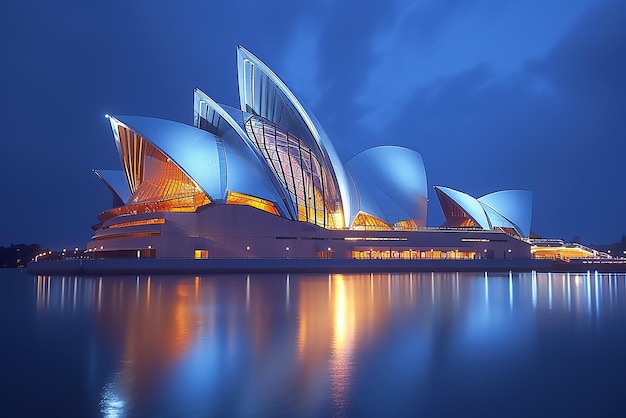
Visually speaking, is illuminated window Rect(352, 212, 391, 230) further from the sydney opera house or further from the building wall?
the building wall

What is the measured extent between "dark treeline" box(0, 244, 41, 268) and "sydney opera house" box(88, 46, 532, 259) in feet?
168

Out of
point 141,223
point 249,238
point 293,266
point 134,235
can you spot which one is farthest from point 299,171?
point 134,235

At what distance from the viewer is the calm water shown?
5.14 metres

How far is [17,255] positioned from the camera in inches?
3477

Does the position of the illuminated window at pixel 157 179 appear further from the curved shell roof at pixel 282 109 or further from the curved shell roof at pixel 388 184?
the curved shell roof at pixel 388 184

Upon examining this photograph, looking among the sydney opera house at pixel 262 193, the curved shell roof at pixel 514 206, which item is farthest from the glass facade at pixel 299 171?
the curved shell roof at pixel 514 206

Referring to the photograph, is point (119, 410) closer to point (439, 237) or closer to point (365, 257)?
point (365, 257)

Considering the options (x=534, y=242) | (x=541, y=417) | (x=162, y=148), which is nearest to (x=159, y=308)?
(x=541, y=417)

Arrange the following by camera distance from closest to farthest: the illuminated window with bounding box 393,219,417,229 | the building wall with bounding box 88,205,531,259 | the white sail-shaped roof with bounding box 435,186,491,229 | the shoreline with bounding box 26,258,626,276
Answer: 1. the shoreline with bounding box 26,258,626,276
2. the building wall with bounding box 88,205,531,259
3. the illuminated window with bounding box 393,219,417,229
4. the white sail-shaped roof with bounding box 435,186,491,229

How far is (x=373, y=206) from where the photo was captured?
44.2m

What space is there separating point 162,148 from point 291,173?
9.88 m

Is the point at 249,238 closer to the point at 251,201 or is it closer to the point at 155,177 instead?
the point at 251,201

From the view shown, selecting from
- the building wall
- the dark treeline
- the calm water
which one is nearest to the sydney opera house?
the building wall

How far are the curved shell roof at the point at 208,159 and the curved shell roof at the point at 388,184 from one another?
868 centimetres
